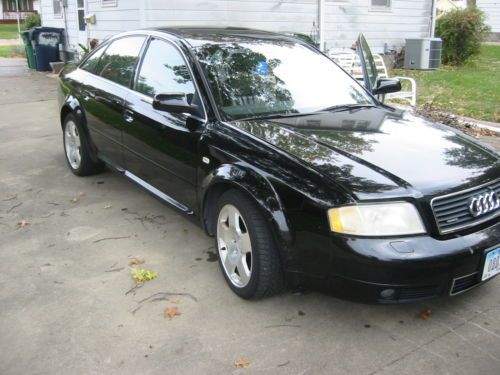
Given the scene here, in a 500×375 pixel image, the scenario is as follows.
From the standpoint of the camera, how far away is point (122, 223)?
15.1ft

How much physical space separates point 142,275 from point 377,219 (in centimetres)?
172

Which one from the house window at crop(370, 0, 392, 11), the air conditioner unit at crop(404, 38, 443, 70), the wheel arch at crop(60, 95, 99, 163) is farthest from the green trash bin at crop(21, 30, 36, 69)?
the wheel arch at crop(60, 95, 99, 163)

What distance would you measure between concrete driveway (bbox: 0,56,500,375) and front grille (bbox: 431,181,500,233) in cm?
64

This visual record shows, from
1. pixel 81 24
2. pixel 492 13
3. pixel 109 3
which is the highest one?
pixel 492 13

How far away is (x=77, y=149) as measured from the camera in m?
5.63

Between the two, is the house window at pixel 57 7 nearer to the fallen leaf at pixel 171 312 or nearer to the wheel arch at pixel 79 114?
the wheel arch at pixel 79 114

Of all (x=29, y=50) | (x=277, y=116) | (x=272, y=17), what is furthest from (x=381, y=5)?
(x=277, y=116)

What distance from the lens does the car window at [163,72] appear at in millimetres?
3863

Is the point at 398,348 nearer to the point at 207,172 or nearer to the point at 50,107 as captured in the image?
the point at 207,172

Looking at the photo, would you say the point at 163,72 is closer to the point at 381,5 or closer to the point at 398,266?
the point at 398,266

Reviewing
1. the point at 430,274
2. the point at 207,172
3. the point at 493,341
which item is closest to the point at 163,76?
the point at 207,172

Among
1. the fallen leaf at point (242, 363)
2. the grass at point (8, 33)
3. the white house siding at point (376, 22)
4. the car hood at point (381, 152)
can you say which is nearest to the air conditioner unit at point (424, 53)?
the white house siding at point (376, 22)

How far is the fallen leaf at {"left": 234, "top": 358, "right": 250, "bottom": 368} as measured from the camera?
2725 mm

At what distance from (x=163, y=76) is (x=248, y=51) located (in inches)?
26.6
